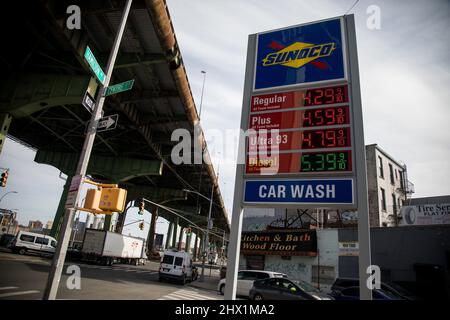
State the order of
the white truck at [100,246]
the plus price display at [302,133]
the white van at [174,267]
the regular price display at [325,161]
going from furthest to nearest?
the white truck at [100,246]
the white van at [174,267]
the plus price display at [302,133]
the regular price display at [325,161]

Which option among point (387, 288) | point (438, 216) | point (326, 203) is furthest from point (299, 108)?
point (438, 216)

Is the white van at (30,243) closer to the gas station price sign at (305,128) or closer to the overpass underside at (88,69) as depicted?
the overpass underside at (88,69)

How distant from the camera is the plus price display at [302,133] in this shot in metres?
6.41

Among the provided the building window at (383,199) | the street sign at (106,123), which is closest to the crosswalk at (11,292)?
the street sign at (106,123)

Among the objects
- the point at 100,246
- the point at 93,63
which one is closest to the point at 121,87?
the point at 93,63

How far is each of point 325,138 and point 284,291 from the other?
9.62 meters

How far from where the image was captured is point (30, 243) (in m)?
29.4

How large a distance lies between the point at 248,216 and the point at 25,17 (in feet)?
100

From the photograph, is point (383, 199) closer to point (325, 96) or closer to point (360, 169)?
point (325, 96)

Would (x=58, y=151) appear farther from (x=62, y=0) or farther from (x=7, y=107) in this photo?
(x=62, y=0)

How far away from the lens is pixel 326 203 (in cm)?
599

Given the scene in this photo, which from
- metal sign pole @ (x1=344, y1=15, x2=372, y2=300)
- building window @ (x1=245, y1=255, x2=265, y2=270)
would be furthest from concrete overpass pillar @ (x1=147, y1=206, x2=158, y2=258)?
metal sign pole @ (x1=344, y1=15, x2=372, y2=300)

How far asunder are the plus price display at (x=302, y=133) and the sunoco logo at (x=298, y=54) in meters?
0.91

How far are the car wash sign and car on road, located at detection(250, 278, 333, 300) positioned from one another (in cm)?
807
